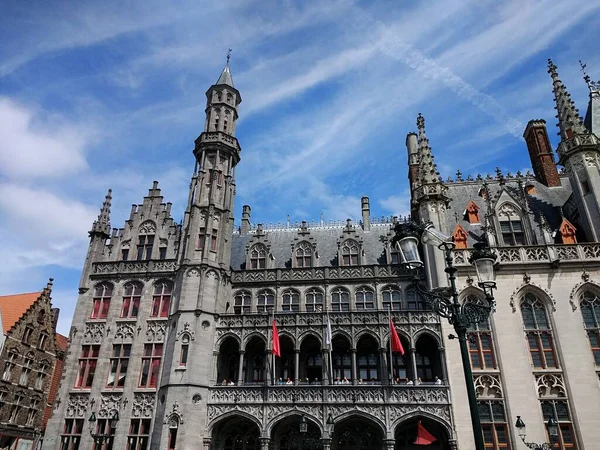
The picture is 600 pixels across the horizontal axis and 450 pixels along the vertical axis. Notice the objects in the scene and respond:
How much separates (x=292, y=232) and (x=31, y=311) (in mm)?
22728

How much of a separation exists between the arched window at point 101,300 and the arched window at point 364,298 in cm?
1697

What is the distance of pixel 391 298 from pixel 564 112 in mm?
18510

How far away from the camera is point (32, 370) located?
36.5 metres

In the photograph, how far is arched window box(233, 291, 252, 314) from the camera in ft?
99.7

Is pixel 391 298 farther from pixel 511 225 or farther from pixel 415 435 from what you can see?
pixel 511 225

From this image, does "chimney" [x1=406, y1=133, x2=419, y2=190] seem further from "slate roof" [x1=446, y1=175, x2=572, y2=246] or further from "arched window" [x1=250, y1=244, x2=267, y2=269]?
"arched window" [x1=250, y1=244, x2=267, y2=269]

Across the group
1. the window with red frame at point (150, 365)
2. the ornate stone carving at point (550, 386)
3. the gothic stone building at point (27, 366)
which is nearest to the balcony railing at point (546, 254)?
the ornate stone carving at point (550, 386)

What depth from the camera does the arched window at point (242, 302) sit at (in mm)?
30400

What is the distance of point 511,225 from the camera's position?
1156 inches

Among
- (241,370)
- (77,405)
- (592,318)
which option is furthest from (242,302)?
(592,318)

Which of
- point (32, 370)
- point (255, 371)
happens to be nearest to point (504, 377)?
point (255, 371)

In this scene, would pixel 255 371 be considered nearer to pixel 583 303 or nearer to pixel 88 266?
pixel 88 266

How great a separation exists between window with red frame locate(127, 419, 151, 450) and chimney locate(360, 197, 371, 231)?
20091mm

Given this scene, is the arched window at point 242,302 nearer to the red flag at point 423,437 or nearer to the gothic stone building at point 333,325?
the gothic stone building at point 333,325
